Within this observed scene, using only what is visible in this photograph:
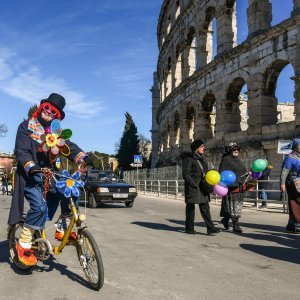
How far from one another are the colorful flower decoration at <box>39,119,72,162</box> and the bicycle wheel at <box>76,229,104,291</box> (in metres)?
1.03

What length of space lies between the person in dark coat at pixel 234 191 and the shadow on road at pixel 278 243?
0.49 m

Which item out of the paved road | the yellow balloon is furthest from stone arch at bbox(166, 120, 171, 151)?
the paved road

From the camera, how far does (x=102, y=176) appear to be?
659 inches

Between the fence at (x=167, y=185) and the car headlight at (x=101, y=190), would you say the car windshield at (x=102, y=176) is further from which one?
the fence at (x=167, y=185)

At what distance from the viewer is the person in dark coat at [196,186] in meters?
8.16

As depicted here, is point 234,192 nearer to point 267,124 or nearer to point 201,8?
point 267,124

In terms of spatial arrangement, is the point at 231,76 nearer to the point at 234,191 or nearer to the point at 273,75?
the point at 273,75

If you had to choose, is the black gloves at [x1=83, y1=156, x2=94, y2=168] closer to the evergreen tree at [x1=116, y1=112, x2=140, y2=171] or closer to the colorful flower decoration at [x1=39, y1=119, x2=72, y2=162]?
the colorful flower decoration at [x1=39, y1=119, x2=72, y2=162]

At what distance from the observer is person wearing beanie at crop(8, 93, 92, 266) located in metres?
4.71

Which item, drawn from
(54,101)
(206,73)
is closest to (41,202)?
(54,101)

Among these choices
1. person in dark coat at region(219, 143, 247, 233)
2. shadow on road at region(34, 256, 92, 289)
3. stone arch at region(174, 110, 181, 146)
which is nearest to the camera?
Result: shadow on road at region(34, 256, 92, 289)

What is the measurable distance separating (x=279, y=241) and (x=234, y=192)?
5.11 ft

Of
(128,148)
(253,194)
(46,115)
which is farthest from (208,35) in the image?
(128,148)

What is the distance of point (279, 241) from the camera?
753 centimetres
